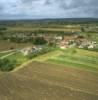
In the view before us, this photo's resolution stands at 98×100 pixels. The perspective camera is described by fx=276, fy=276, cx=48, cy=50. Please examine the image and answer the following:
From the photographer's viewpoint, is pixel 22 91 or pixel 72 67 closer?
pixel 22 91

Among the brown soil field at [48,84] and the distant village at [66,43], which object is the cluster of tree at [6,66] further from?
the distant village at [66,43]

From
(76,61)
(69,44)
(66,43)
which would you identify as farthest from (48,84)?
(66,43)

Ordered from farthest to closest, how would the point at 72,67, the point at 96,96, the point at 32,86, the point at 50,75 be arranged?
1. the point at 72,67
2. the point at 50,75
3. the point at 32,86
4. the point at 96,96

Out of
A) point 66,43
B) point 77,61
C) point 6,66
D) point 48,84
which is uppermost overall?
point 48,84

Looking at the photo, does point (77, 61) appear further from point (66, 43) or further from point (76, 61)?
point (66, 43)

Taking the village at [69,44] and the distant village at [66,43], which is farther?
the distant village at [66,43]

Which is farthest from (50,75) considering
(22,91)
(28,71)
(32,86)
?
(22,91)

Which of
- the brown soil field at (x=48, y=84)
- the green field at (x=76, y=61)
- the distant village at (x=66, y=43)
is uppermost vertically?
the brown soil field at (x=48, y=84)

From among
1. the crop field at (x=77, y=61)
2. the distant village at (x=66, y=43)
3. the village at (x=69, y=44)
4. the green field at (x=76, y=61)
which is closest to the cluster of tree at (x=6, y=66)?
the green field at (x=76, y=61)

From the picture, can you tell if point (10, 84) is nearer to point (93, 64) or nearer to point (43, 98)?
point (43, 98)
